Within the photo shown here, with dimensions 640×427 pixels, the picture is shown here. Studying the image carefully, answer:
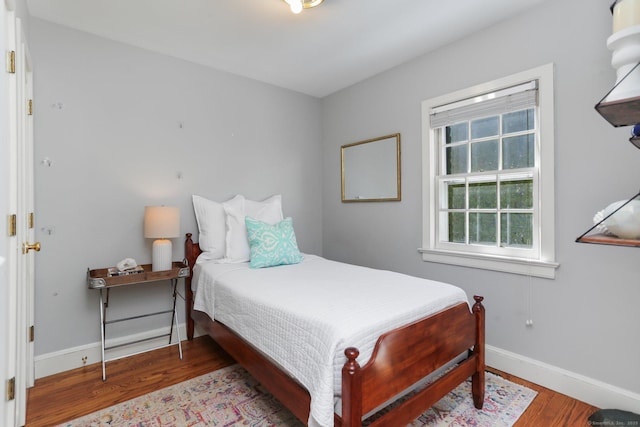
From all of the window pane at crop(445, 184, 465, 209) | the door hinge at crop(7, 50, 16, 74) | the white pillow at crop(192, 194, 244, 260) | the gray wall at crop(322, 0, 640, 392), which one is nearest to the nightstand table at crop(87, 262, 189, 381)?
the white pillow at crop(192, 194, 244, 260)

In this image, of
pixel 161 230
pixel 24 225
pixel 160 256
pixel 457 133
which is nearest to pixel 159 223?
pixel 161 230

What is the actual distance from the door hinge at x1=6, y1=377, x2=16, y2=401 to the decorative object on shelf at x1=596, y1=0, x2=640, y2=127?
2.63m

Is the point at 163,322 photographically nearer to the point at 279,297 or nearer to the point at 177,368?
the point at 177,368

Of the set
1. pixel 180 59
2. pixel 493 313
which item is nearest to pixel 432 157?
pixel 493 313

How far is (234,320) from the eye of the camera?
2.03 m

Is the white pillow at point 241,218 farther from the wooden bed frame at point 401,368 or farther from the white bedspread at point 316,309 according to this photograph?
the wooden bed frame at point 401,368

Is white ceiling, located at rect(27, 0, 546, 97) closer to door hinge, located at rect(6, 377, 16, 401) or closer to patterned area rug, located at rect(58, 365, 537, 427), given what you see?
door hinge, located at rect(6, 377, 16, 401)

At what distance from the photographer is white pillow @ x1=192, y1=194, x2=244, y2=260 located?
2.84m

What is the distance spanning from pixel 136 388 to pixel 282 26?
8.86ft

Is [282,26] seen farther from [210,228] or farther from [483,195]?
[483,195]

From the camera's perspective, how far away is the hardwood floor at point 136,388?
1.83 meters

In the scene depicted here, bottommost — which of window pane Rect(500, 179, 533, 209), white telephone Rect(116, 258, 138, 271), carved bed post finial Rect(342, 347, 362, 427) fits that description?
carved bed post finial Rect(342, 347, 362, 427)

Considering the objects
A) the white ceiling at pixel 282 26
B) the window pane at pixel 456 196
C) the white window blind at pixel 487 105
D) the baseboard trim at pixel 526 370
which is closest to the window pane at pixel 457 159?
the window pane at pixel 456 196

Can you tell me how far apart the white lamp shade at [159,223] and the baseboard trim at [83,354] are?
0.90m
